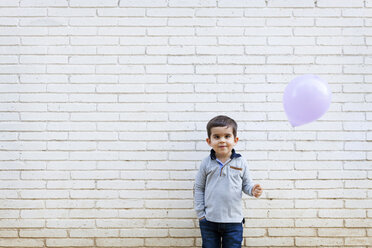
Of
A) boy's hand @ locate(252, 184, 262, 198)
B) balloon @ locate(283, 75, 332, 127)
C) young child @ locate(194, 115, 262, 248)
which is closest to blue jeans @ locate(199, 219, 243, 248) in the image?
young child @ locate(194, 115, 262, 248)

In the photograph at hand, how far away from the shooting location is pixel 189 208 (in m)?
3.26

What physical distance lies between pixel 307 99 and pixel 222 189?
1.00 m

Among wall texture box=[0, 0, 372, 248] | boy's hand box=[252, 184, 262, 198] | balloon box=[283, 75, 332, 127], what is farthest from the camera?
wall texture box=[0, 0, 372, 248]

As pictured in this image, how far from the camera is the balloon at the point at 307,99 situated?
2404 mm

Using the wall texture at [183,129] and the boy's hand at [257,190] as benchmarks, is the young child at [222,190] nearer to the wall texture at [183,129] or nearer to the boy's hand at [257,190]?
the boy's hand at [257,190]

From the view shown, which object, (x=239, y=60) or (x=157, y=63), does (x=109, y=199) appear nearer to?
(x=157, y=63)

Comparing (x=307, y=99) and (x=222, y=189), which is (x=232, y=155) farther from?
(x=307, y=99)

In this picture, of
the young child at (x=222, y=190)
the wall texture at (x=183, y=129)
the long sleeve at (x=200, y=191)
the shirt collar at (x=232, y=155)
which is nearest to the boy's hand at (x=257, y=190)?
the young child at (x=222, y=190)

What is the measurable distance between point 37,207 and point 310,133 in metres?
2.79

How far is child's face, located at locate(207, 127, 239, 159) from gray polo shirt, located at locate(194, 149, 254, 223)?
0.28ft

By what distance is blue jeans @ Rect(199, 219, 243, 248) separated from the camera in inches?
109

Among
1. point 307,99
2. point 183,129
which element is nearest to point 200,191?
point 183,129

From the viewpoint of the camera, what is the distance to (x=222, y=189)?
2.78m

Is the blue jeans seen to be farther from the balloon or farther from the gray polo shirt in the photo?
the balloon
